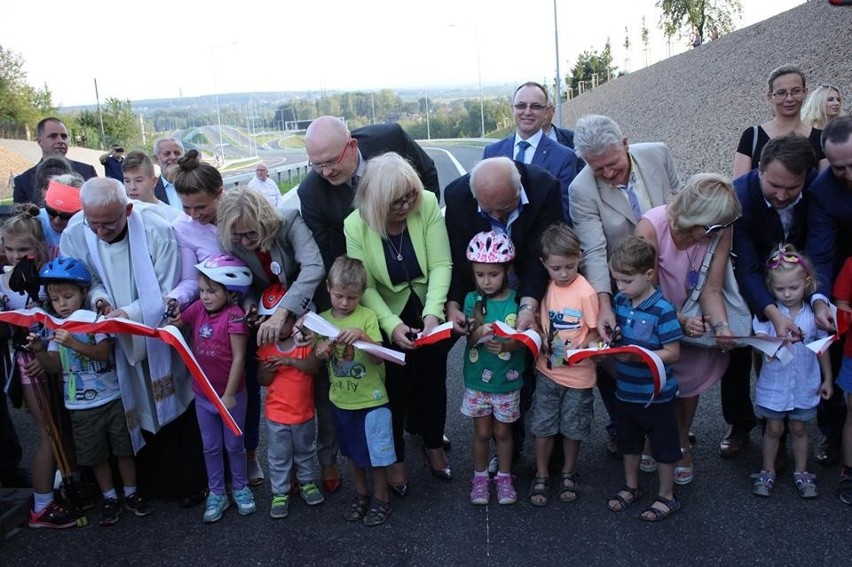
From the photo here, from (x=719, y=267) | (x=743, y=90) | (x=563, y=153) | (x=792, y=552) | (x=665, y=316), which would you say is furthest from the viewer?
(x=743, y=90)

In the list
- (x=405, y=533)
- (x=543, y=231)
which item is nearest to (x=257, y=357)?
(x=405, y=533)

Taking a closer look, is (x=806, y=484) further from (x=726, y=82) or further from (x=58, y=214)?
(x=726, y=82)

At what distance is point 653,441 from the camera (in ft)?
12.8

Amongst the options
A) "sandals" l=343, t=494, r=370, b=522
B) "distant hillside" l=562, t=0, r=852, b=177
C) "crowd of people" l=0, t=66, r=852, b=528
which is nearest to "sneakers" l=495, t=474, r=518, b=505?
"crowd of people" l=0, t=66, r=852, b=528

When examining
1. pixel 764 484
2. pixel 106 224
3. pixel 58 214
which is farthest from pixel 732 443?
pixel 58 214

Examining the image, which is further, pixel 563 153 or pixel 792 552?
pixel 563 153

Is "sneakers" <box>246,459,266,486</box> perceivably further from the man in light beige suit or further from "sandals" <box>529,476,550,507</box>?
the man in light beige suit

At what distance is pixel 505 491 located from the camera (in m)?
4.17

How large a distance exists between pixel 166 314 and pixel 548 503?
2492 millimetres

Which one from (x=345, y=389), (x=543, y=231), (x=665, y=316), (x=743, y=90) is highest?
(x=743, y=90)

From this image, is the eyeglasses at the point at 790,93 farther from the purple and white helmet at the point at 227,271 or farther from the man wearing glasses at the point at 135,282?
the man wearing glasses at the point at 135,282

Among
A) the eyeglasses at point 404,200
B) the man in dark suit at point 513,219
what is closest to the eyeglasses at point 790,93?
the man in dark suit at point 513,219

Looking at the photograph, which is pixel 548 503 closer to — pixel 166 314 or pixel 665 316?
pixel 665 316

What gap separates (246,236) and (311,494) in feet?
5.28
